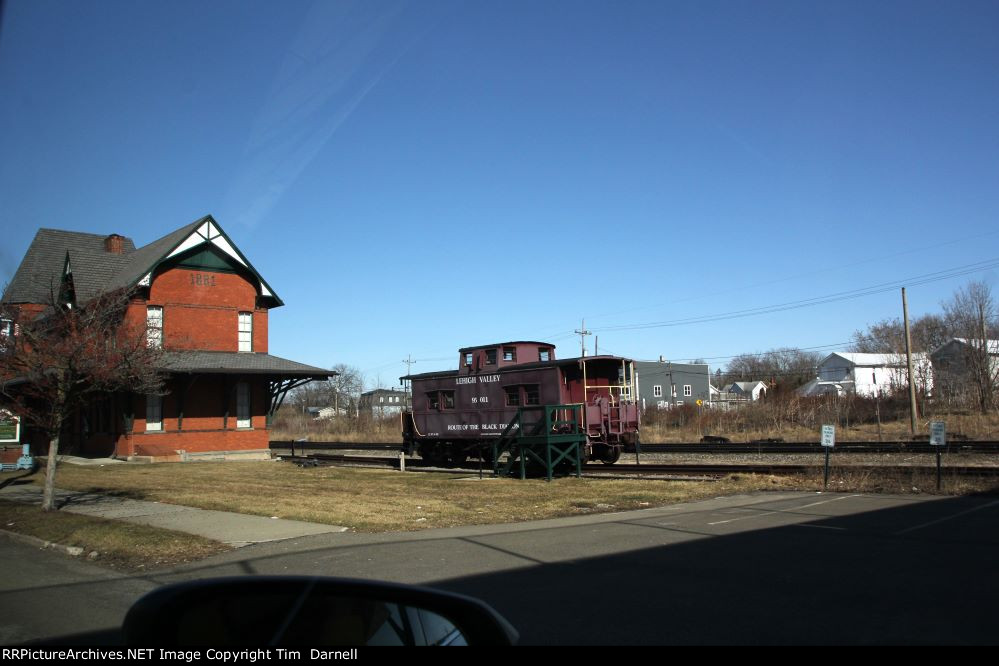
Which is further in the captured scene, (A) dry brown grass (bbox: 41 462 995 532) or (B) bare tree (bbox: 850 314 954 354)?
(B) bare tree (bbox: 850 314 954 354)

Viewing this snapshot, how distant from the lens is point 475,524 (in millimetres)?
13359

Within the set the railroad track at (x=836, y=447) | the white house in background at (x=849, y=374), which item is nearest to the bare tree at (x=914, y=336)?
the white house in background at (x=849, y=374)

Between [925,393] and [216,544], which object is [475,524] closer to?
[216,544]

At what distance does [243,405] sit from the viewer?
35.4 metres

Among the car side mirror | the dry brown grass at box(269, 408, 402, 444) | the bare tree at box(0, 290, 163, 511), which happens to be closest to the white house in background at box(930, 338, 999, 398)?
the dry brown grass at box(269, 408, 402, 444)

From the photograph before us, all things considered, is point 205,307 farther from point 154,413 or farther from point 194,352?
point 154,413

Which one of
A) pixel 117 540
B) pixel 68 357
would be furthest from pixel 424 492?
pixel 68 357

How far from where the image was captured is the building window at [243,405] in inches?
1384

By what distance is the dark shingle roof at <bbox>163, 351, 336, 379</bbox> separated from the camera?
3188 cm

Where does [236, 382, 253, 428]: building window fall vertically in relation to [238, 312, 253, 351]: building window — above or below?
below

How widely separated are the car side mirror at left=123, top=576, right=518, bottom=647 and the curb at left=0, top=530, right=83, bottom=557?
9580 millimetres

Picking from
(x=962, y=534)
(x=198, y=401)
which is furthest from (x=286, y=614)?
(x=198, y=401)

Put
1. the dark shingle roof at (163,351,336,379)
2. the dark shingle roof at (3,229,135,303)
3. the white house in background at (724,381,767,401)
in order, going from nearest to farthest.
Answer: the dark shingle roof at (163,351,336,379)
the dark shingle roof at (3,229,135,303)
the white house in background at (724,381,767,401)

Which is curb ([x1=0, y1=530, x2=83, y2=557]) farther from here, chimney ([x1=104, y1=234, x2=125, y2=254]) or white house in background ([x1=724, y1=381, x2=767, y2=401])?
white house in background ([x1=724, y1=381, x2=767, y2=401])
